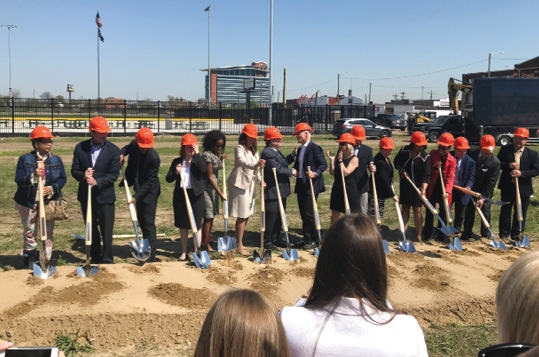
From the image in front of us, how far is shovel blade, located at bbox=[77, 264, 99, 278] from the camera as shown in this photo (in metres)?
5.59

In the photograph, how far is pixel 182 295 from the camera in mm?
5273

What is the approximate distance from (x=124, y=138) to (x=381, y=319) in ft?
91.1

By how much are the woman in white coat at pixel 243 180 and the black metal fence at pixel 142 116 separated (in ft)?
81.3

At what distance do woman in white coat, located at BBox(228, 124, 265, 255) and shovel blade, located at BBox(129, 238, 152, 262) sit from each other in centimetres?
139

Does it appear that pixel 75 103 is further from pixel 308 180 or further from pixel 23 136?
pixel 308 180

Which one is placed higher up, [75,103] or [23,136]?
[75,103]

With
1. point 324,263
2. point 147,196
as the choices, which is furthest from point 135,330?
point 324,263

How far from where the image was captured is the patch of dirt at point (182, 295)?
513 cm

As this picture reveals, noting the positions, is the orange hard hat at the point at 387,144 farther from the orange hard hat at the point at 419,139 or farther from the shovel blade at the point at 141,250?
the shovel blade at the point at 141,250

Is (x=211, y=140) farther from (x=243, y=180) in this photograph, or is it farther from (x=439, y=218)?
(x=439, y=218)

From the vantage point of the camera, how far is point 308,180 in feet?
24.7

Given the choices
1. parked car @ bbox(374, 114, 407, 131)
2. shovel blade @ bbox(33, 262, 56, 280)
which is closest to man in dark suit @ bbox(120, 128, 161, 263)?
shovel blade @ bbox(33, 262, 56, 280)

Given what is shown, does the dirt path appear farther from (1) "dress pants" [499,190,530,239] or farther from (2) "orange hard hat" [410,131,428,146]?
(2) "orange hard hat" [410,131,428,146]

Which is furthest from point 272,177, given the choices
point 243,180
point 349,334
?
point 349,334
